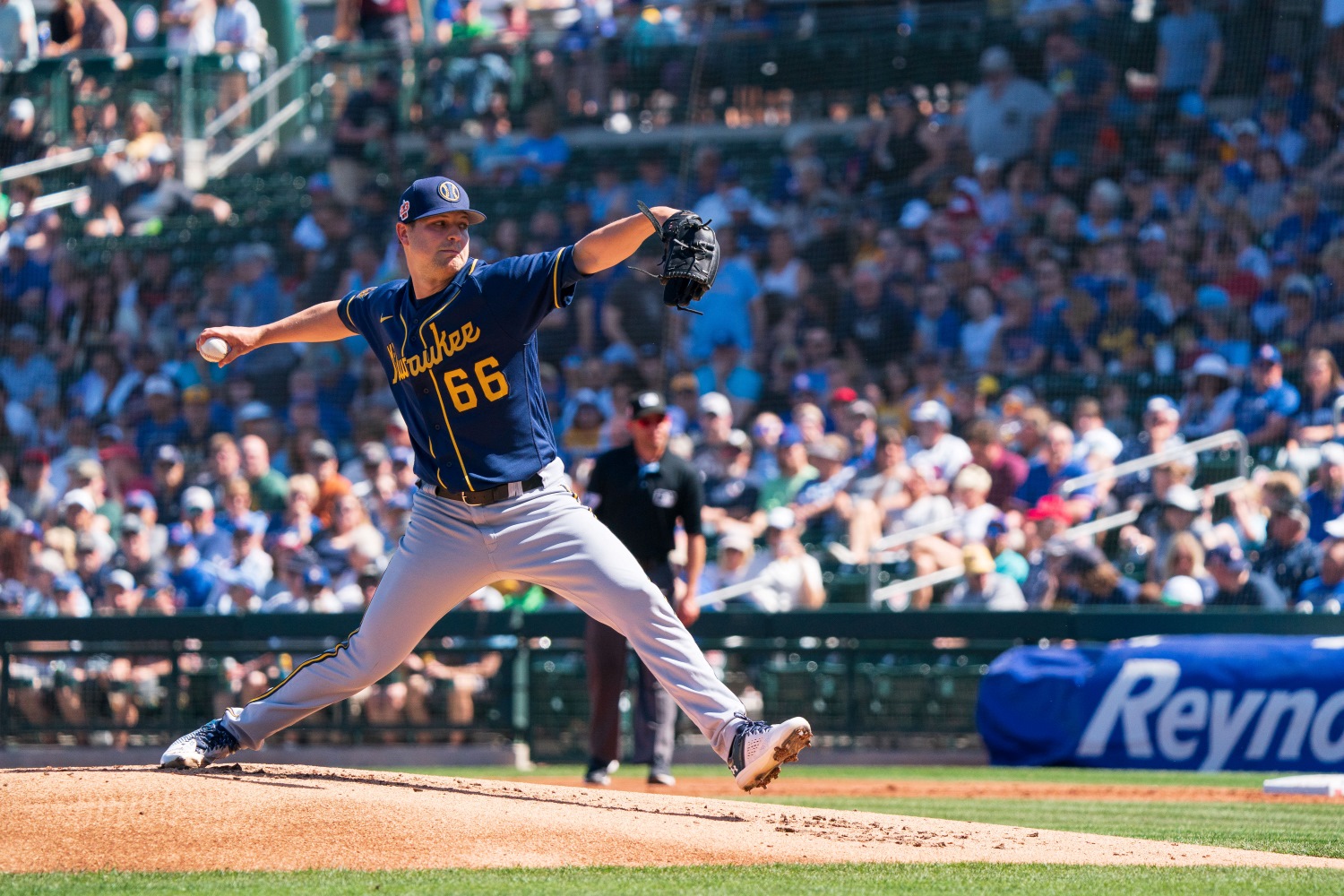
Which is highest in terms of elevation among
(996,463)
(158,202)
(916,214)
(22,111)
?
(22,111)

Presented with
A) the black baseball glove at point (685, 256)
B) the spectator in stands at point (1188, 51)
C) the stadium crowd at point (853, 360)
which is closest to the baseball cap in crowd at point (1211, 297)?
the stadium crowd at point (853, 360)

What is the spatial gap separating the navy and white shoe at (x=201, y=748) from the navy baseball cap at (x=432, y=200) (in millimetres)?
1723

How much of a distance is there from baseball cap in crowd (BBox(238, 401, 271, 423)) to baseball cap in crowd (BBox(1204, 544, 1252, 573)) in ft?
26.4

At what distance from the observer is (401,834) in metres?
5.10

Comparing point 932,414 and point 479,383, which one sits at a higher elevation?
point 479,383

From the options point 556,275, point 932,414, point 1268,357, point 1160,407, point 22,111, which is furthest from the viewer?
point 22,111

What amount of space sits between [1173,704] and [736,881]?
5.60 m

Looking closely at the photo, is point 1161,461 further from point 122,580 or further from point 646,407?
point 122,580

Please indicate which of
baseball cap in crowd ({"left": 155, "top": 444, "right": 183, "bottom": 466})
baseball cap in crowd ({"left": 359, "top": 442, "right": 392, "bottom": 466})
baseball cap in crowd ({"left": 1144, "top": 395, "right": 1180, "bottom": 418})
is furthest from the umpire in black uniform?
baseball cap in crowd ({"left": 155, "top": 444, "right": 183, "bottom": 466})

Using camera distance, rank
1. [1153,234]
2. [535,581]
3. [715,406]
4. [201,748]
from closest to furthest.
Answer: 1. [535,581]
2. [201,748]
3. [715,406]
4. [1153,234]

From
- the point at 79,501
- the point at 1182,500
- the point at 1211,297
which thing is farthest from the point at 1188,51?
the point at 79,501

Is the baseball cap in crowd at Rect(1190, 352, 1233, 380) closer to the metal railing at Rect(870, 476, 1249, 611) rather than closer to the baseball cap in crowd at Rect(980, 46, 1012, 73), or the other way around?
the metal railing at Rect(870, 476, 1249, 611)

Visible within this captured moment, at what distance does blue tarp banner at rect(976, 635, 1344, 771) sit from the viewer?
31.0ft

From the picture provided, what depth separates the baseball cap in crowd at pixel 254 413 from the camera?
596 inches
